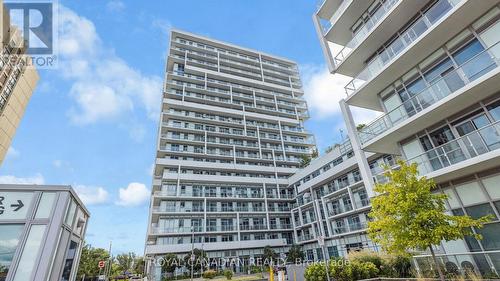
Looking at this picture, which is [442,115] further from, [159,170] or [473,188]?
[159,170]

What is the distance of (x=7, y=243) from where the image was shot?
514 centimetres

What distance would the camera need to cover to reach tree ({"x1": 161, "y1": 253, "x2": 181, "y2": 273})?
37.0 m

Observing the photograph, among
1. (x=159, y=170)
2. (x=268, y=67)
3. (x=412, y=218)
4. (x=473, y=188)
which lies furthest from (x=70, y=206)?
(x=268, y=67)

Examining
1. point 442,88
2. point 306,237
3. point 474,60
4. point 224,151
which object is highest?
point 224,151

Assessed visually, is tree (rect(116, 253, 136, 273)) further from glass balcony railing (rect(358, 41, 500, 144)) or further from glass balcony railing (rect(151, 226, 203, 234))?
glass balcony railing (rect(358, 41, 500, 144))

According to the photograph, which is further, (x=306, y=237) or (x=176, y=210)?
(x=306, y=237)

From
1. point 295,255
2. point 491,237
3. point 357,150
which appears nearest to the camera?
point 491,237

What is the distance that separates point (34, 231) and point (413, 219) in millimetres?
12574

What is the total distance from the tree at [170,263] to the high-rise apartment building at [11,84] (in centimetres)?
2577

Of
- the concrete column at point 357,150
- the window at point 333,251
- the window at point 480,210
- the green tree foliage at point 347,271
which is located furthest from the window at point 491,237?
the window at point 333,251

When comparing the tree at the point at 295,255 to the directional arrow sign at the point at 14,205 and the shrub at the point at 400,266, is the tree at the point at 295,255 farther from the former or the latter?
the directional arrow sign at the point at 14,205

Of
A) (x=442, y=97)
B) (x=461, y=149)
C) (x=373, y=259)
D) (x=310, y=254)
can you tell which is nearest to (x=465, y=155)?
(x=461, y=149)

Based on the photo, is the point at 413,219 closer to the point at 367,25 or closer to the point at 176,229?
the point at 367,25

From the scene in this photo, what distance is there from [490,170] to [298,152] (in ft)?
170
